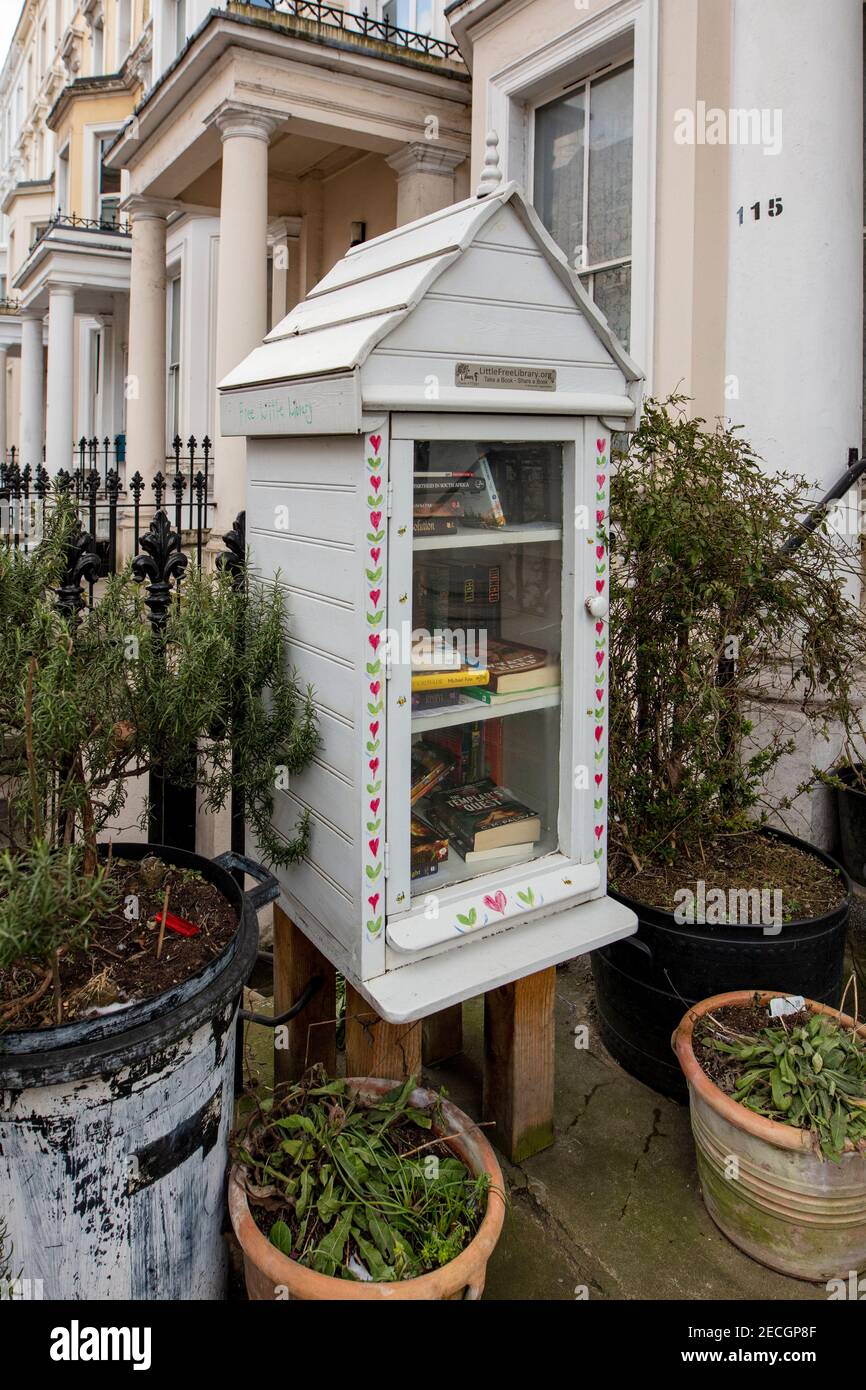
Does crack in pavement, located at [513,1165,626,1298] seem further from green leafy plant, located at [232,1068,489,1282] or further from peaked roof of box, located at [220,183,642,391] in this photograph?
peaked roof of box, located at [220,183,642,391]

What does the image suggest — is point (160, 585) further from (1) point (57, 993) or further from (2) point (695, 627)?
(2) point (695, 627)

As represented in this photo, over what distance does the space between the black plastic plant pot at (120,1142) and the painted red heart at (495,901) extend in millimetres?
571

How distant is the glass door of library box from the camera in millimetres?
2193

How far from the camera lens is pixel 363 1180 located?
2.08 m

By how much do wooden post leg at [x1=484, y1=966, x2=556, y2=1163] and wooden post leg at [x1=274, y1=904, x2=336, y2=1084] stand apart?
0.45 meters

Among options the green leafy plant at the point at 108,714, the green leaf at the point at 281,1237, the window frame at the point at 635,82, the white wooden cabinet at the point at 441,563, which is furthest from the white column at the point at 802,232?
the green leaf at the point at 281,1237

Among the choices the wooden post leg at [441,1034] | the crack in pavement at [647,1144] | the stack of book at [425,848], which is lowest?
the crack in pavement at [647,1144]

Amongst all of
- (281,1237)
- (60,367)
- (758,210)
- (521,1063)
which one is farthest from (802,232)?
(60,367)

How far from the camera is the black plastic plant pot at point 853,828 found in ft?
13.6

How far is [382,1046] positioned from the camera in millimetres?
2410

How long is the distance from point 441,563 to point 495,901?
792 millimetres

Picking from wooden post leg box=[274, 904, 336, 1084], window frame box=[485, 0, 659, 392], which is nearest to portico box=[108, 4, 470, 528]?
window frame box=[485, 0, 659, 392]

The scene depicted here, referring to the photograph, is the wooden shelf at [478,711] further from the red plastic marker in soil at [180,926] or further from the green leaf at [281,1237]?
the green leaf at [281,1237]
